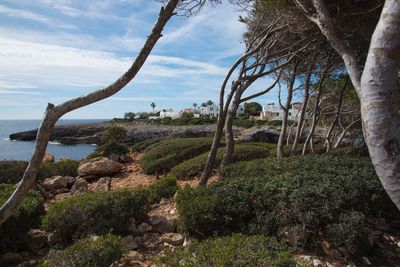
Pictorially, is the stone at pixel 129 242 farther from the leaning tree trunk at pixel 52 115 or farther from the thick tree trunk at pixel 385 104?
the thick tree trunk at pixel 385 104

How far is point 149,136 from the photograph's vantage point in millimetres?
41656

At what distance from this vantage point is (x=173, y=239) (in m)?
5.19

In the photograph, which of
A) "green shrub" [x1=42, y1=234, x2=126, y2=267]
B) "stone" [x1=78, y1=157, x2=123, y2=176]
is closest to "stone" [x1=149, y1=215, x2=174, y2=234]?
"green shrub" [x1=42, y1=234, x2=126, y2=267]

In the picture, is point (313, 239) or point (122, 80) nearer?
point (122, 80)

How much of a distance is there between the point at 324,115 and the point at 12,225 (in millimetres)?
16202

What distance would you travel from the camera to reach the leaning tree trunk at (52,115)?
281 centimetres

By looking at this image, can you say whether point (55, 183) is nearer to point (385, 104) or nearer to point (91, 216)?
point (91, 216)

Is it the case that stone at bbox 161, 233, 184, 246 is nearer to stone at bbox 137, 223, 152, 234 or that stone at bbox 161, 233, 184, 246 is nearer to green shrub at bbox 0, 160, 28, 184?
stone at bbox 137, 223, 152, 234

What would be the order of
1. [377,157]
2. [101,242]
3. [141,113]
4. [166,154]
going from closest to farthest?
1. [377,157]
2. [101,242]
3. [166,154]
4. [141,113]

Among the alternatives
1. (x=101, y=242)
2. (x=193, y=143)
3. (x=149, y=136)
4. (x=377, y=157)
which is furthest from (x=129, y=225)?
(x=149, y=136)

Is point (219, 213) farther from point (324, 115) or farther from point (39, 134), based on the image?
point (324, 115)

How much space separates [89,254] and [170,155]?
32.5ft

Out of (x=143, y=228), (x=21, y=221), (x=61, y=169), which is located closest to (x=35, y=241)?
(x=21, y=221)

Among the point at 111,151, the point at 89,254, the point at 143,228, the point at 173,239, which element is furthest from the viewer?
the point at 111,151
